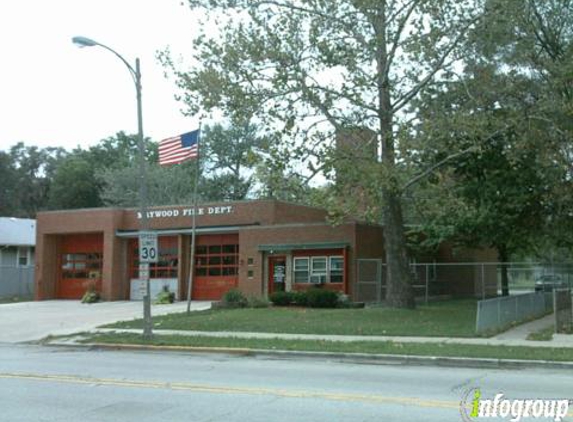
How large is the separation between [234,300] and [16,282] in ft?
77.2

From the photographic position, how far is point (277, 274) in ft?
109

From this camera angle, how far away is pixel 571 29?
26.6m

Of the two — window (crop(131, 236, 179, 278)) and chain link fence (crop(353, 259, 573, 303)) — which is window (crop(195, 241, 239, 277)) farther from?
chain link fence (crop(353, 259, 573, 303))

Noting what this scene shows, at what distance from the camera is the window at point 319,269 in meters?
31.8

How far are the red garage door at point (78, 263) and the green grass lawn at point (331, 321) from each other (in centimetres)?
1573

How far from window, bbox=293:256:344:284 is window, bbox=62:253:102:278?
44.6ft

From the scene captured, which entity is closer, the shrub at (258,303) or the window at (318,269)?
the shrub at (258,303)

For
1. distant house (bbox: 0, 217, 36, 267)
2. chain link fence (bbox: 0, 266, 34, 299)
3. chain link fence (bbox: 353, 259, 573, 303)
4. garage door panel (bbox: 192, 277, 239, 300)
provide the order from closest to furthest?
chain link fence (bbox: 353, 259, 573, 303) < garage door panel (bbox: 192, 277, 239, 300) < chain link fence (bbox: 0, 266, 34, 299) < distant house (bbox: 0, 217, 36, 267)

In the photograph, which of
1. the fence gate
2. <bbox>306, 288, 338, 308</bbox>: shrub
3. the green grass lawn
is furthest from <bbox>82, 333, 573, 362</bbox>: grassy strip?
the fence gate

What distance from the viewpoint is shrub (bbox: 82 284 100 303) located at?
37.2 m

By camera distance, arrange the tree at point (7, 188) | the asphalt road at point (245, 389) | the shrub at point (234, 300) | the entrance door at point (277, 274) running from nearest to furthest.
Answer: the asphalt road at point (245, 389), the shrub at point (234, 300), the entrance door at point (277, 274), the tree at point (7, 188)

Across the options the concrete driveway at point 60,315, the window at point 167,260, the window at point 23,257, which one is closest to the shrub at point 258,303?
the concrete driveway at point 60,315

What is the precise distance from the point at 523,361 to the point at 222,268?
23.7 m

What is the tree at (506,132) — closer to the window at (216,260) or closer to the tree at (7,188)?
the window at (216,260)
